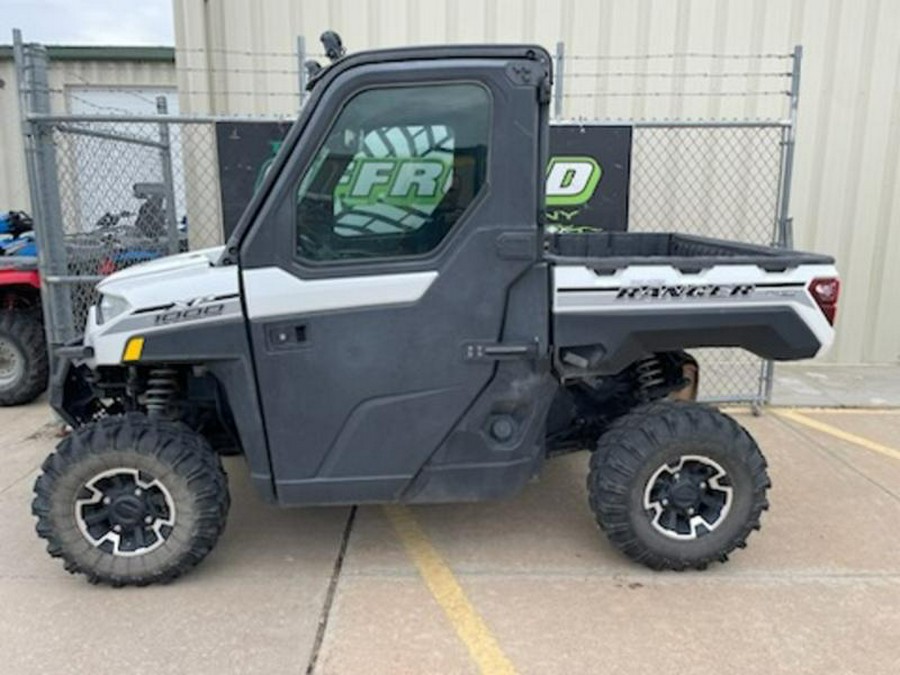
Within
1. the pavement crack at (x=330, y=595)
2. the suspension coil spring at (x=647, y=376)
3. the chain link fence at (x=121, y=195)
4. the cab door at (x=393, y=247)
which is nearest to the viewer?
the pavement crack at (x=330, y=595)

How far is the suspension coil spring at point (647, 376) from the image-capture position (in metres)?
3.76

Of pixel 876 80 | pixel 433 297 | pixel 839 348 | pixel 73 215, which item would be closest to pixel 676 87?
pixel 876 80

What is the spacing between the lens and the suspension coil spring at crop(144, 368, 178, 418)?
3318mm

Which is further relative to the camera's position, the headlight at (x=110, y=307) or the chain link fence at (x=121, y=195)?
the chain link fence at (x=121, y=195)

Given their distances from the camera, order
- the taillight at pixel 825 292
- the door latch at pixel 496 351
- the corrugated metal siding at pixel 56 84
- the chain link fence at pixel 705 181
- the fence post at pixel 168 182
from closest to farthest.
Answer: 1. the door latch at pixel 496 351
2. the taillight at pixel 825 292
3. the fence post at pixel 168 182
4. the chain link fence at pixel 705 181
5. the corrugated metal siding at pixel 56 84

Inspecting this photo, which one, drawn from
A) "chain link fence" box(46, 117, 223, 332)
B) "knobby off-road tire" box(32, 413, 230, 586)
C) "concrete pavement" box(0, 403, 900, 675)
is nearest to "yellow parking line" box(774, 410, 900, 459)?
"concrete pavement" box(0, 403, 900, 675)

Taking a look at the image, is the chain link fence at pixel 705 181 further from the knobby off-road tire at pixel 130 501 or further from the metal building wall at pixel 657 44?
the knobby off-road tire at pixel 130 501

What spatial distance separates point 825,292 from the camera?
3.22m

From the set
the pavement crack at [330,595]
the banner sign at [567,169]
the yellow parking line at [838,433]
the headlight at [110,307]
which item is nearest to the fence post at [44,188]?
the banner sign at [567,169]

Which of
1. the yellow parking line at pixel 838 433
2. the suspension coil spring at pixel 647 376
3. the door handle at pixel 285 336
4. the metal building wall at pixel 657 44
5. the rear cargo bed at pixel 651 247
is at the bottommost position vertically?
the yellow parking line at pixel 838 433

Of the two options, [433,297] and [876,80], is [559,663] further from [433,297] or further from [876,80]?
[876,80]

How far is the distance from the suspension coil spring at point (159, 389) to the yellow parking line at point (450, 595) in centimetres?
136

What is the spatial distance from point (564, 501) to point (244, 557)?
5.95 ft

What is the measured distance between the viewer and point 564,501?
4211mm
